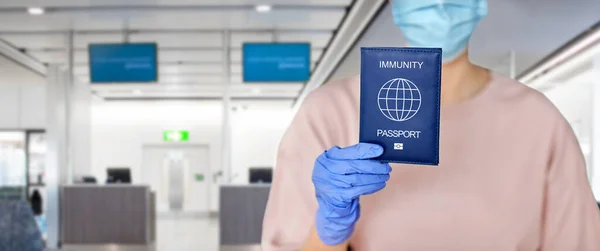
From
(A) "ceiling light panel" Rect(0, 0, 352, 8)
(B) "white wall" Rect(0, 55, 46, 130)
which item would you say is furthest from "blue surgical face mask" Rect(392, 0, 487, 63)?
(B) "white wall" Rect(0, 55, 46, 130)

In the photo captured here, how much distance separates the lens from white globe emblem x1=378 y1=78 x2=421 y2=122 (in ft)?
4.01

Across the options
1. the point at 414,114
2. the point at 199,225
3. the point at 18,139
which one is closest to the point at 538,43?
the point at 414,114

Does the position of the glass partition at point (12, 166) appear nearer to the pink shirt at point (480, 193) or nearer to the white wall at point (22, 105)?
the white wall at point (22, 105)

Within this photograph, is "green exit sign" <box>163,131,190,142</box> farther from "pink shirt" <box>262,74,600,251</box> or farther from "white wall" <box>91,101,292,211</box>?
"pink shirt" <box>262,74,600,251</box>

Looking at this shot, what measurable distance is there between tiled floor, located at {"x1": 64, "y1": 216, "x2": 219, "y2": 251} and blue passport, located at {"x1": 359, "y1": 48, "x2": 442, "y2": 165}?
5.43 metres

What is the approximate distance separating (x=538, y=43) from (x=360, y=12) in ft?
6.38

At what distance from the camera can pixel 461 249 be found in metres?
1.43

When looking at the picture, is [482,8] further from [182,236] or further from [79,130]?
[182,236]

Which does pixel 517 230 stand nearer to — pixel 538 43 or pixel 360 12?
pixel 538 43

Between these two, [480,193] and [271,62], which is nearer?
[480,193]

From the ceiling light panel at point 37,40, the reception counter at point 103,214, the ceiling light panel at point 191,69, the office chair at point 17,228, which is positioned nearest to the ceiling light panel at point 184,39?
the ceiling light panel at point 37,40

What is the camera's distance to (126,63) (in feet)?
24.0

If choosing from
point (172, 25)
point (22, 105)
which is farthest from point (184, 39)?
point (22, 105)

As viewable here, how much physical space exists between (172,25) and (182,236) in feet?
13.9
